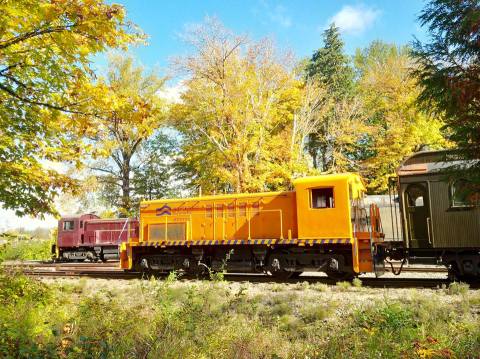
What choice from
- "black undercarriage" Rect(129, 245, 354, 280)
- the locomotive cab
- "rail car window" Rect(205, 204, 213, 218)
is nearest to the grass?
the locomotive cab

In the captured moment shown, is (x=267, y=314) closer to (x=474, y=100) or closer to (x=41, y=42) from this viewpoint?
(x=474, y=100)

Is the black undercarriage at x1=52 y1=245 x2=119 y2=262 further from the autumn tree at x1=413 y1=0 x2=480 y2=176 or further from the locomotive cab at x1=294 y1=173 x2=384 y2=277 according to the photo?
the autumn tree at x1=413 y1=0 x2=480 y2=176

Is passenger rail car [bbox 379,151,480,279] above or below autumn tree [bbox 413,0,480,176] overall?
below

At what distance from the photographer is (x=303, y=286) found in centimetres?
1077

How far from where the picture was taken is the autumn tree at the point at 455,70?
6.94m

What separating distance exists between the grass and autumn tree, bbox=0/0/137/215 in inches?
73.5

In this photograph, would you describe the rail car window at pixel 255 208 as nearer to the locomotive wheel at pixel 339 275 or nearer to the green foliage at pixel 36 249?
the locomotive wheel at pixel 339 275

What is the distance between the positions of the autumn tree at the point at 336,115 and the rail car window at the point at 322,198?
48.4 ft

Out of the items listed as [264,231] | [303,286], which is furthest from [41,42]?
[264,231]

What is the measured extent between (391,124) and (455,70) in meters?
20.1

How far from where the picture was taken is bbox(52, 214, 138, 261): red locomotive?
81.5 ft

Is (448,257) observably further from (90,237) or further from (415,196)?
(90,237)

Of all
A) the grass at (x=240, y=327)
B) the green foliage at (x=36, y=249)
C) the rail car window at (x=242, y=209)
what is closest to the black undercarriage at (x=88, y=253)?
the green foliage at (x=36, y=249)

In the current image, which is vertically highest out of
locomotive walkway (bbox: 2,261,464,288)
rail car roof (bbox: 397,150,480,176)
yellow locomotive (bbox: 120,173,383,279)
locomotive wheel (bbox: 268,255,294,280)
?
rail car roof (bbox: 397,150,480,176)
